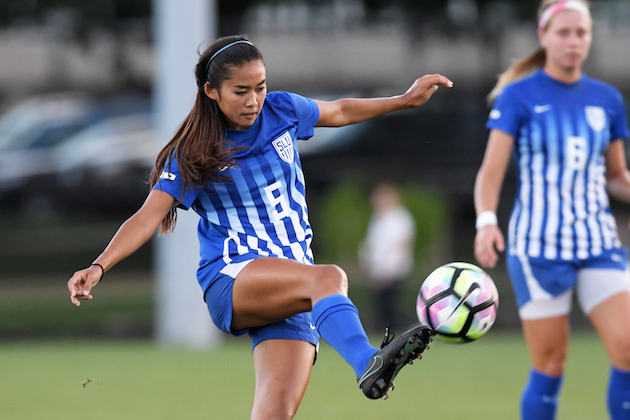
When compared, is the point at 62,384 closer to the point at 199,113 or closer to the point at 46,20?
the point at 199,113

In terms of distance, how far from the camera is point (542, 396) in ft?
16.6

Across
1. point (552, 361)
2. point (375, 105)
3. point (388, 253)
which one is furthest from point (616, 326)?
point (388, 253)

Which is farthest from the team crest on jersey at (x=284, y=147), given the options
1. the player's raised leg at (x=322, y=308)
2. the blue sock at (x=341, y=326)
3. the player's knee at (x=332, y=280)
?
the blue sock at (x=341, y=326)

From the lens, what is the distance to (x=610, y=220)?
520 cm

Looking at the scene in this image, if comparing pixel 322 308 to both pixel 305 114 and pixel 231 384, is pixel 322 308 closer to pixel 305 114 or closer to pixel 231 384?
pixel 305 114

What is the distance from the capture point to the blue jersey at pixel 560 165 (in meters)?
5.08

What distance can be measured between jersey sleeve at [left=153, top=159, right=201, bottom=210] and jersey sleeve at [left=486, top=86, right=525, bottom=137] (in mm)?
1860

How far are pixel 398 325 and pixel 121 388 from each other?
641 cm

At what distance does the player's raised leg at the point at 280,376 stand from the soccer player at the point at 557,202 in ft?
4.36

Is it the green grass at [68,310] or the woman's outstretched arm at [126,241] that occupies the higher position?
the woman's outstretched arm at [126,241]

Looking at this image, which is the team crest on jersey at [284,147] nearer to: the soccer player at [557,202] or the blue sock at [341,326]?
the blue sock at [341,326]

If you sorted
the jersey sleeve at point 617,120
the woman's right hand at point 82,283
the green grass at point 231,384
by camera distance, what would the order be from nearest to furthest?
the woman's right hand at point 82,283
the jersey sleeve at point 617,120
the green grass at point 231,384

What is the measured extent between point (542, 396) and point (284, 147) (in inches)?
81.5

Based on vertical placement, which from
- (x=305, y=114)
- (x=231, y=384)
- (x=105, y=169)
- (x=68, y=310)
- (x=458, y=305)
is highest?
(x=305, y=114)
